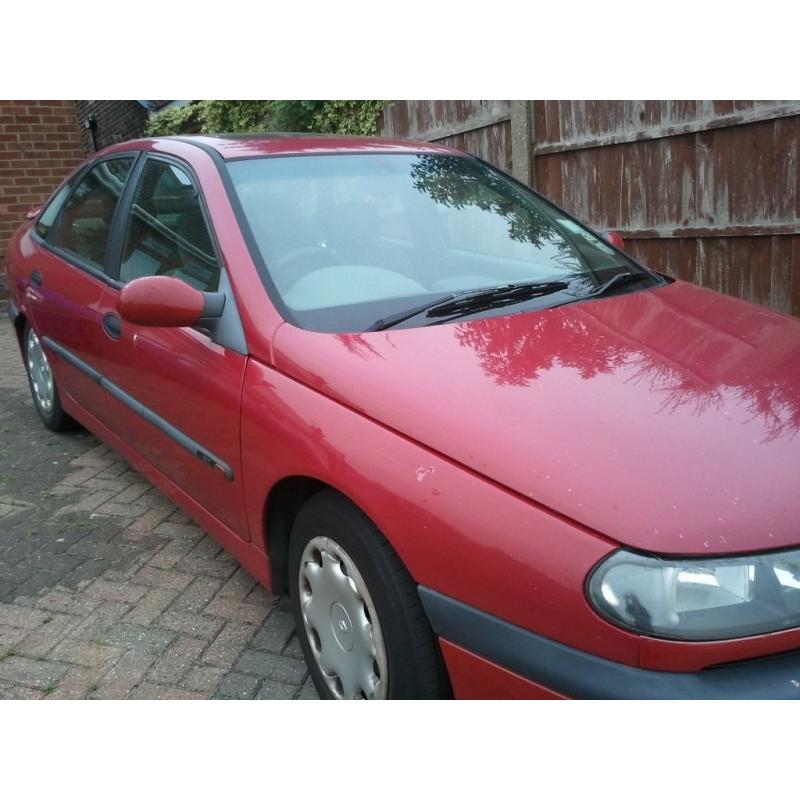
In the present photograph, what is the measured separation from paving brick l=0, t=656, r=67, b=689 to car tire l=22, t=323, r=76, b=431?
7.20ft

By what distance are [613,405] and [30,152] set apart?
388 inches

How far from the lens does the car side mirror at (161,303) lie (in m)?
2.46

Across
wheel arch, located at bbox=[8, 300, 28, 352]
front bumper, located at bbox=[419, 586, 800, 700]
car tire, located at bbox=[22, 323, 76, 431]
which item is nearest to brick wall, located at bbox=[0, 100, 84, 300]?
wheel arch, located at bbox=[8, 300, 28, 352]

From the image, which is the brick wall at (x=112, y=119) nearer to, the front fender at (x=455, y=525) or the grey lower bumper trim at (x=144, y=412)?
the grey lower bumper trim at (x=144, y=412)

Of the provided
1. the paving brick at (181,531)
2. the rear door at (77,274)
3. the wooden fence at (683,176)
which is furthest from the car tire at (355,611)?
the wooden fence at (683,176)

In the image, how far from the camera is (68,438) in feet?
16.1

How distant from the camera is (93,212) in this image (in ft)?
12.8

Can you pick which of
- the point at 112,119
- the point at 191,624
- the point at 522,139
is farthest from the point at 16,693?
the point at 112,119

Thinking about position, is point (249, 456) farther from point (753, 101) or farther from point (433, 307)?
point (753, 101)

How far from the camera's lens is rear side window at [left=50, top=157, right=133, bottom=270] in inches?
145

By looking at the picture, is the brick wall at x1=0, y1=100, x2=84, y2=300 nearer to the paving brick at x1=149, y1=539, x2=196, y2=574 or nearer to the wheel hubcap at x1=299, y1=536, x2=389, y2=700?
the paving brick at x1=149, y1=539, x2=196, y2=574

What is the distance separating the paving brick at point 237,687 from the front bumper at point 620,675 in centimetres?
109

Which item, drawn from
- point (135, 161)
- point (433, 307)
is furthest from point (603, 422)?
point (135, 161)

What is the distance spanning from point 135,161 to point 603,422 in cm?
265
